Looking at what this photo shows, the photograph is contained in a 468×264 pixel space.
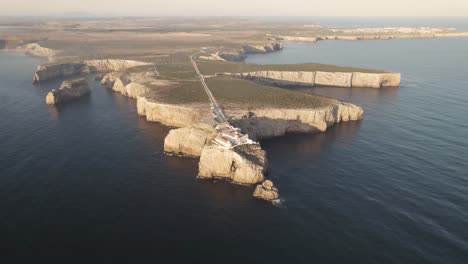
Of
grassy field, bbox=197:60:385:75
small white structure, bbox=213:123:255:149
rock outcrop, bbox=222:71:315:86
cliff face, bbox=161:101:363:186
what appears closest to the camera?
cliff face, bbox=161:101:363:186

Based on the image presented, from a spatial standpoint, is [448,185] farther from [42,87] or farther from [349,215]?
[42,87]

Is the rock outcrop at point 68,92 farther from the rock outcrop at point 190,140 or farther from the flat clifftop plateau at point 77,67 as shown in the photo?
the rock outcrop at point 190,140

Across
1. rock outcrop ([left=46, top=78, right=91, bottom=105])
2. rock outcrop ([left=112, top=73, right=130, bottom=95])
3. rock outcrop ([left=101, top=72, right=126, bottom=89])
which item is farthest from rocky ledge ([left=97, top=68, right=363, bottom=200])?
rock outcrop ([left=101, top=72, right=126, bottom=89])

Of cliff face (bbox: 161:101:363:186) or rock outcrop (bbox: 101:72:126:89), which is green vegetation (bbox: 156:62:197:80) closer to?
rock outcrop (bbox: 101:72:126:89)

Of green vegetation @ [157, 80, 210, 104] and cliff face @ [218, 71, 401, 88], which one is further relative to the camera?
cliff face @ [218, 71, 401, 88]

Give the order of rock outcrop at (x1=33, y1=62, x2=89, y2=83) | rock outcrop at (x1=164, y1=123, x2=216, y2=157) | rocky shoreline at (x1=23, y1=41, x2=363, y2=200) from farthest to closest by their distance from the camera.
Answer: rock outcrop at (x1=33, y1=62, x2=89, y2=83), rock outcrop at (x1=164, y1=123, x2=216, y2=157), rocky shoreline at (x1=23, y1=41, x2=363, y2=200)

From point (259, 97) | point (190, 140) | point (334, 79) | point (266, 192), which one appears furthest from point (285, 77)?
point (266, 192)

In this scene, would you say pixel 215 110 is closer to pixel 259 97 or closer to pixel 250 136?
pixel 250 136
